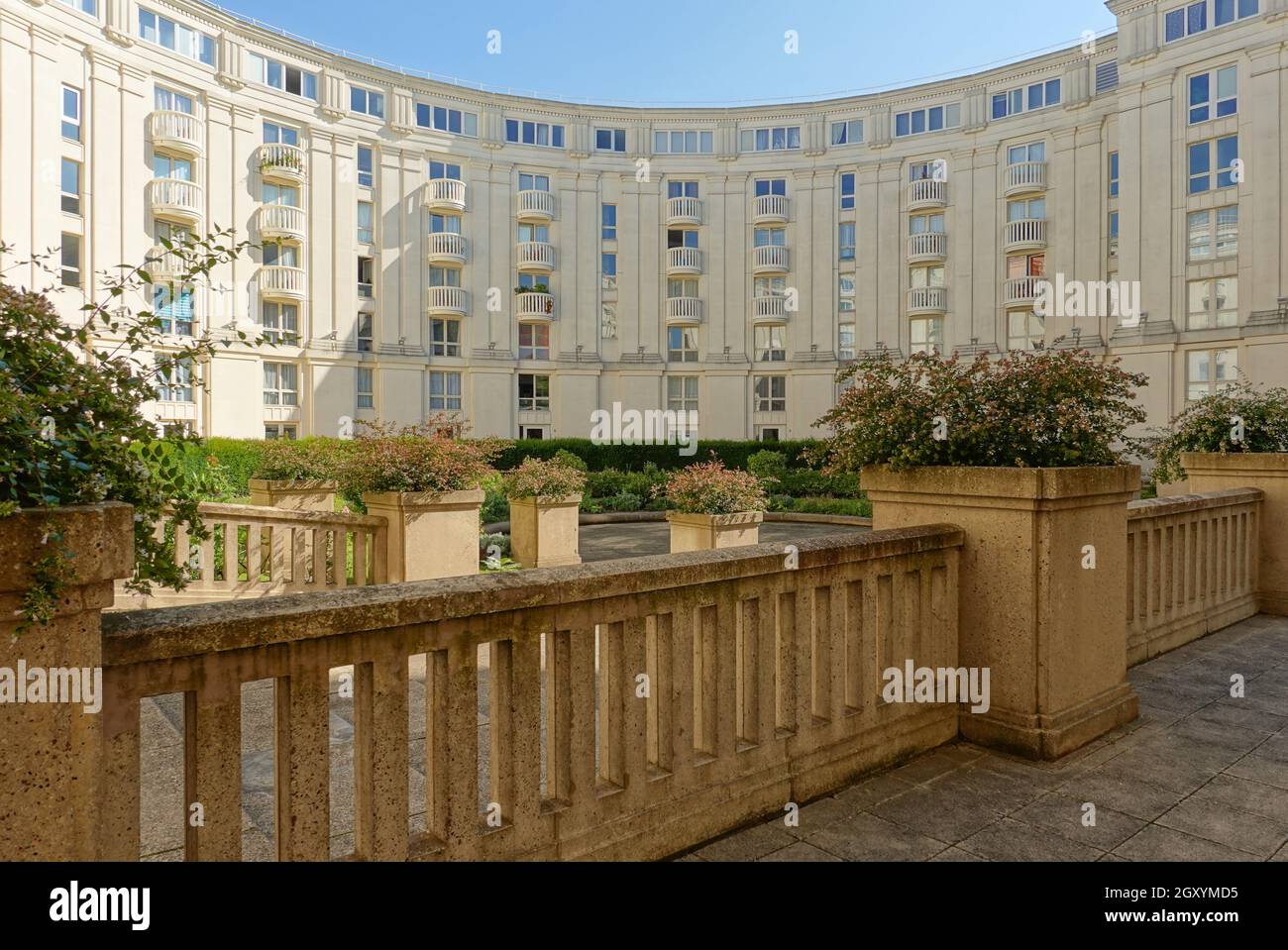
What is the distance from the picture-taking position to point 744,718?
3.77 m

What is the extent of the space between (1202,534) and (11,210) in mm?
32468

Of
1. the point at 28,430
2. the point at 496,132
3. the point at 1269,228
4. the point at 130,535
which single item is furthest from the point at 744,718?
the point at 496,132

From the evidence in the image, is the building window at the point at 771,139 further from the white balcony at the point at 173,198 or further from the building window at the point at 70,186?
the building window at the point at 70,186

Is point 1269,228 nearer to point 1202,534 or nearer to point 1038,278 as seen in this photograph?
point 1038,278

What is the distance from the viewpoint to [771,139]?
40812 mm

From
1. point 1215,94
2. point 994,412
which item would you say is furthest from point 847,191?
point 994,412

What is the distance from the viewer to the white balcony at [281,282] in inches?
1281

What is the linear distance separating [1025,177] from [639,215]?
59.8 ft

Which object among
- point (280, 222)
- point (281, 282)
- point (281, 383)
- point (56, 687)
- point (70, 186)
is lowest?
point (56, 687)

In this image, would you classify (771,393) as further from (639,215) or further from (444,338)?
(444,338)

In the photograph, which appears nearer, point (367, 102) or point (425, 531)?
point (425, 531)

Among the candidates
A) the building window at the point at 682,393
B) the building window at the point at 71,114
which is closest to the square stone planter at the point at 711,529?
the building window at the point at 71,114

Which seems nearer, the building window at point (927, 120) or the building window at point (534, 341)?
the building window at point (927, 120)

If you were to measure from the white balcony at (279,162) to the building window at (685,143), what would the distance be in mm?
17414
